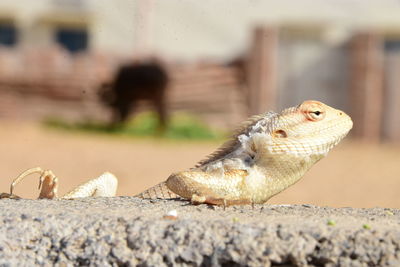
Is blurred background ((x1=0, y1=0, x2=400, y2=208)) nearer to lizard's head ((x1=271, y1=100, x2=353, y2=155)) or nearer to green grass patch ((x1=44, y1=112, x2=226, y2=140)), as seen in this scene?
green grass patch ((x1=44, y1=112, x2=226, y2=140))

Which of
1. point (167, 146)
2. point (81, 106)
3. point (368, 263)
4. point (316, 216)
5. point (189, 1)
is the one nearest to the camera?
point (368, 263)

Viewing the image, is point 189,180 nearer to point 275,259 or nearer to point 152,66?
point 275,259

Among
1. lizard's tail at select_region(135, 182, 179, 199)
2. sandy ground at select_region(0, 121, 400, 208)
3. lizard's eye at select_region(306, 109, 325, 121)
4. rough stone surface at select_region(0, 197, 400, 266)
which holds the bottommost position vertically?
sandy ground at select_region(0, 121, 400, 208)

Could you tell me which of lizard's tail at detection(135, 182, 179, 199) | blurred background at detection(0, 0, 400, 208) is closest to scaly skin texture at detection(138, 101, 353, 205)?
lizard's tail at detection(135, 182, 179, 199)

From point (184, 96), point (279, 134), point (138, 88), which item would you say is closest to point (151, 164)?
point (138, 88)

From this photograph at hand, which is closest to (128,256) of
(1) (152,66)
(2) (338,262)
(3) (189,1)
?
(2) (338,262)

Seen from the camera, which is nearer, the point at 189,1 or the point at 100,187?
the point at 100,187
